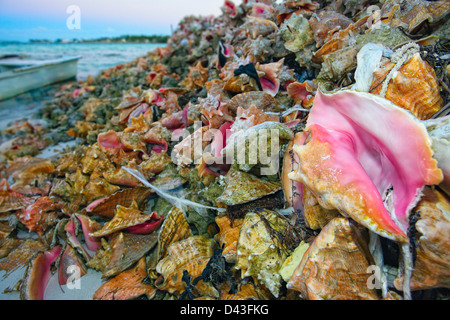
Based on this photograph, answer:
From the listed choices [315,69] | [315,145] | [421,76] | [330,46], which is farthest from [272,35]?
[315,145]

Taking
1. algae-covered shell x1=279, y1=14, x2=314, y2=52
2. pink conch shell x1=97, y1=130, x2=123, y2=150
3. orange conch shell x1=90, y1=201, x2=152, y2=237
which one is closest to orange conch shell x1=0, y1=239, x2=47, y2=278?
orange conch shell x1=90, y1=201, x2=152, y2=237

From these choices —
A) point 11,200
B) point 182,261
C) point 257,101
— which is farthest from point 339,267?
point 11,200

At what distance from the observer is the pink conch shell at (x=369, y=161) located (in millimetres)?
646

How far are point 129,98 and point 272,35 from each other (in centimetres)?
149

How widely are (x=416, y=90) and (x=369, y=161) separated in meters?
A: 0.27

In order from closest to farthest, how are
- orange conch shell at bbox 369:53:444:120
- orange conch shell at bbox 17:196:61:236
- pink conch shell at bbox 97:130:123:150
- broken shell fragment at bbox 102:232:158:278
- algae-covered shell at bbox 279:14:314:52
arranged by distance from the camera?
orange conch shell at bbox 369:53:444:120
broken shell fragment at bbox 102:232:158:278
orange conch shell at bbox 17:196:61:236
algae-covered shell at bbox 279:14:314:52
pink conch shell at bbox 97:130:123:150

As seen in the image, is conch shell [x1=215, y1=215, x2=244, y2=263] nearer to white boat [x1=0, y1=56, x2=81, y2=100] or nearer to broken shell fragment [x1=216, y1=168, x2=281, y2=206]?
broken shell fragment [x1=216, y1=168, x2=281, y2=206]

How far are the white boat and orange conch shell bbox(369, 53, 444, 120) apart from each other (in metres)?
7.55

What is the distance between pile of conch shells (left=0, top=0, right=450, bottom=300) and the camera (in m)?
0.68

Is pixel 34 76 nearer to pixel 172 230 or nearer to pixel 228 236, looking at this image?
pixel 172 230

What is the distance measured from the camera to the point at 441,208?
0.62m

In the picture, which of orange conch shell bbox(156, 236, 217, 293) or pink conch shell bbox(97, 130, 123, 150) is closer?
orange conch shell bbox(156, 236, 217, 293)

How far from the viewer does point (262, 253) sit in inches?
34.6

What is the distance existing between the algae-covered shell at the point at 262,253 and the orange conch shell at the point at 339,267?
143 mm
